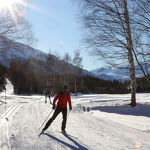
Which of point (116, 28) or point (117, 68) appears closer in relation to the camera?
point (116, 28)

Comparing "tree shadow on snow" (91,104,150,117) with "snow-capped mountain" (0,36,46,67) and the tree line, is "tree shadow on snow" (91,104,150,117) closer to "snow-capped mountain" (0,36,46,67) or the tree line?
"snow-capped mountain" (0,36,46,67)

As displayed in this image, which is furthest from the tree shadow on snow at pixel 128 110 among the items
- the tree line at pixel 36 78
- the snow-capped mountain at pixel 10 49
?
the tree line at pixel 36 78

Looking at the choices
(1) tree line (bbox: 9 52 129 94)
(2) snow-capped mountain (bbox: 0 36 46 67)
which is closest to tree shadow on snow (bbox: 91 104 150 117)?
(2) snow-capped mountain (bbox: 0 36 46 67)

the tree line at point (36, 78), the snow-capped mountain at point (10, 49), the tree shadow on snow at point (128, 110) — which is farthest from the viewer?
the tree line at point (36, 78)

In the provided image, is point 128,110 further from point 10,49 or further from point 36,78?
point 36,78

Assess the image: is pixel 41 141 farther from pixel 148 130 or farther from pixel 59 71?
pixel 59 71

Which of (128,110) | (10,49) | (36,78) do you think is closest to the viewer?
(10,49)

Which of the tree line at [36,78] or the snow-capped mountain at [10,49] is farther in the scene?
A: the tree line at [36,78]

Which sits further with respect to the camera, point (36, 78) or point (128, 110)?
point (36, 78)

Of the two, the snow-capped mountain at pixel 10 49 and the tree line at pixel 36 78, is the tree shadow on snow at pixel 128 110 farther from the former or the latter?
the tree line at pixel 36 78

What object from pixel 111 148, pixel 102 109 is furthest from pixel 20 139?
pixel 102 109

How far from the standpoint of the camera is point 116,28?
7250 millimetres

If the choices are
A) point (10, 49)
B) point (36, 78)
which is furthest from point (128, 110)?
point (36, 78)

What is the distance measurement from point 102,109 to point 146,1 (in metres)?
7.18
